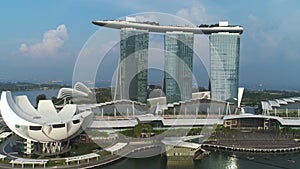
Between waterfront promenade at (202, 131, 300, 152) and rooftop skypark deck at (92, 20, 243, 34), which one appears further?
rooftop skypark deck at (92, 20, 243, 34)

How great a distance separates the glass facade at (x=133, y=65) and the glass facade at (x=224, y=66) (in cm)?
502

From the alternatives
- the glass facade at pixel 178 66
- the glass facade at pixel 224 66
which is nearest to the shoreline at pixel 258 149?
the glass facade at pixel 178 66

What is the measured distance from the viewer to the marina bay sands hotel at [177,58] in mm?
20547

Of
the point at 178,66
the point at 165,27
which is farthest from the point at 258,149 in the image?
the point at 165,27

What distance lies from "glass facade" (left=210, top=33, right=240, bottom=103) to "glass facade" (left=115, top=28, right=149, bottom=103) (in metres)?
5.02

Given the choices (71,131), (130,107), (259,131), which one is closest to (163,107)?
(130,107)

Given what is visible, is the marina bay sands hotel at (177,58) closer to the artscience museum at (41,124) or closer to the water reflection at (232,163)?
the artscience museum at (41,124)

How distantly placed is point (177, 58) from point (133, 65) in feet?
10.8

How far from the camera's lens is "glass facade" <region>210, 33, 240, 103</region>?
77.0 feet

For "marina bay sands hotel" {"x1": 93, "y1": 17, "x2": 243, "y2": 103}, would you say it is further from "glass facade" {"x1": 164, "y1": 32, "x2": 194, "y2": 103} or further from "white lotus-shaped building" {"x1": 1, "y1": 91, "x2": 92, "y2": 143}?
"white lotus-shaped building" {"x1": 1, "y1": 91, "x2": 92, "y2": 143}

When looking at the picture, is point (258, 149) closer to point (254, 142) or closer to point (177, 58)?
point (254, 142)

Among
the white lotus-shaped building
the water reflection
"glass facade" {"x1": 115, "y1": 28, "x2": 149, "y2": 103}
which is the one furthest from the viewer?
"glass facade" {"x1": 115, "y1": 28, "x2": 149, "y2": 103}

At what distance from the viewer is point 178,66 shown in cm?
2155

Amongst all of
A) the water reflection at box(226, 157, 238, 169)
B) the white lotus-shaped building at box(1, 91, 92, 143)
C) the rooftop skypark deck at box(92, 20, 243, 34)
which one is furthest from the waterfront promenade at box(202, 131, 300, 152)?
the rooftop skypark deck at box(92, 20, 243, 34)
